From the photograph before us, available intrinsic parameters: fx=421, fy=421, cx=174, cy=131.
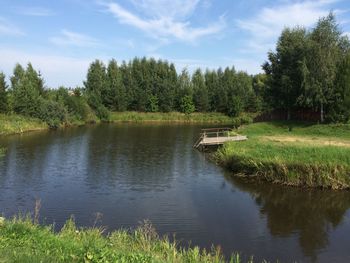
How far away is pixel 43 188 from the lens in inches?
1056

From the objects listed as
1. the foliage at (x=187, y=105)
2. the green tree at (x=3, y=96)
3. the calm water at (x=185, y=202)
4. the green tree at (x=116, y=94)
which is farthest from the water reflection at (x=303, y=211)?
the foliage at (x=187, y=105)

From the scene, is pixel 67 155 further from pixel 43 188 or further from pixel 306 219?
pixel 306 219

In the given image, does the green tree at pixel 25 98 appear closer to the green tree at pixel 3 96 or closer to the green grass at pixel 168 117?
the green tree at pixel 3 96

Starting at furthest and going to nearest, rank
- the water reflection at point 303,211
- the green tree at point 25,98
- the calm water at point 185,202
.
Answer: the green tree at point 25,98 < the water reflection at point 303,211 < the calm water at point 185,202

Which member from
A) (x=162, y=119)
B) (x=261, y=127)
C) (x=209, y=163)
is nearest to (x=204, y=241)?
(x=209, y=163)

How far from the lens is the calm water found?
706 inches

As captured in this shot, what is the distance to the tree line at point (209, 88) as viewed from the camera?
1977 inches

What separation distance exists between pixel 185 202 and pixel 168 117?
7181cm

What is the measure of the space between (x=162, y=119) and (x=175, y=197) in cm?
6956

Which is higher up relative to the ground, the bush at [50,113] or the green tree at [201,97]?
the green tree at [201,97]

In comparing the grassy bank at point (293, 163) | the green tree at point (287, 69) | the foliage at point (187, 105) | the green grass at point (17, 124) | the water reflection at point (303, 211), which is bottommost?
the water reflection at point (303, 211)

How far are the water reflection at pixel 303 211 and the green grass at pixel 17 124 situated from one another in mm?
40552

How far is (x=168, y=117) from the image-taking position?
9531 cm

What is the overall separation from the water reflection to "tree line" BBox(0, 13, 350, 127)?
85.2ft
